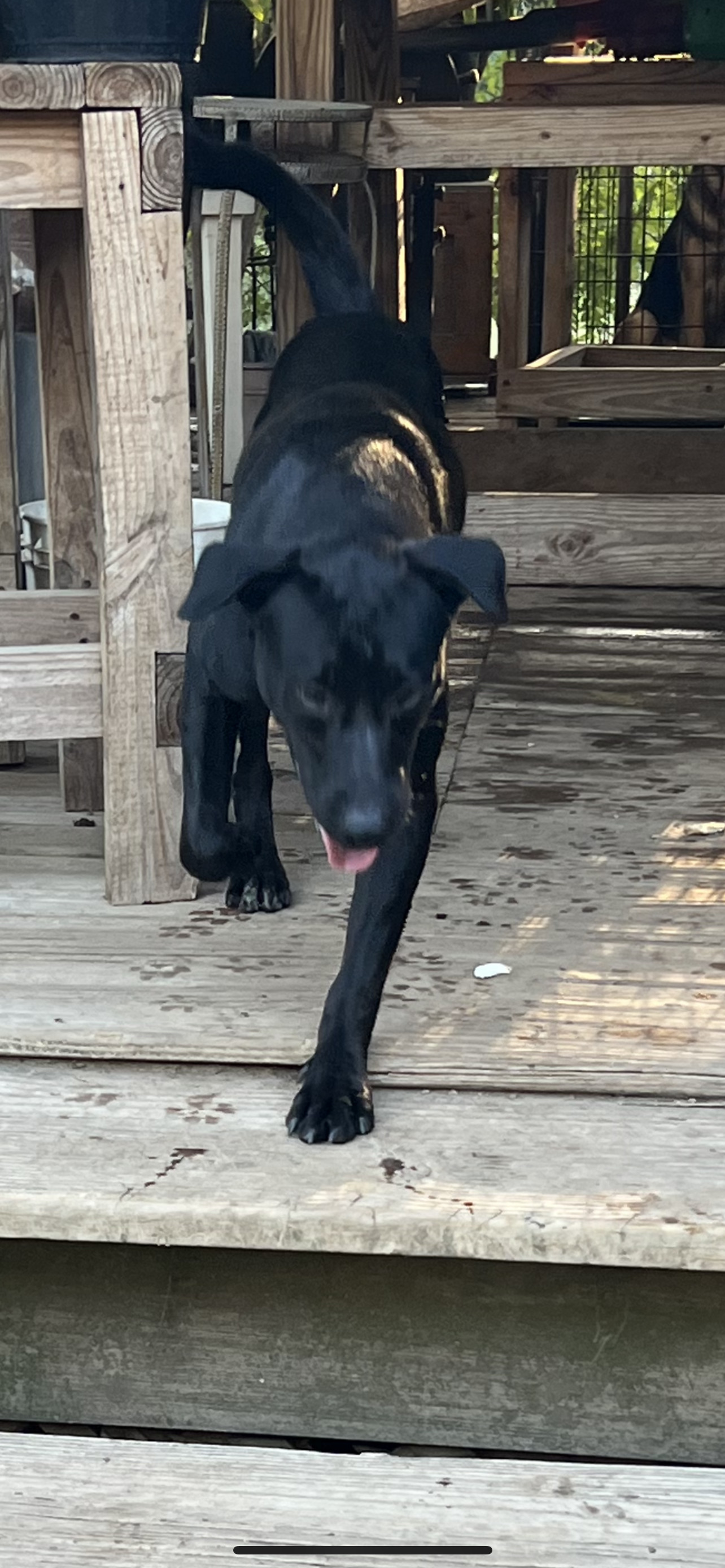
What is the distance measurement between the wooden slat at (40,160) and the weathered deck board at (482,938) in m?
1.01

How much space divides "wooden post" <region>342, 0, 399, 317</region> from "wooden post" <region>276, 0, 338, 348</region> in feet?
2.28

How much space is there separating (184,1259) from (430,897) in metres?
0.89

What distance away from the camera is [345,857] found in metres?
1.97

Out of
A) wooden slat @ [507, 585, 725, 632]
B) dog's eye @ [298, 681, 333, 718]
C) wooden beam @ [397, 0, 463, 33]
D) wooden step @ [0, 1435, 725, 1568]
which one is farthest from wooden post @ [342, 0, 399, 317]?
wooden step @ [0, 1435, 725, 1568]

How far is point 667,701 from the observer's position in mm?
3996

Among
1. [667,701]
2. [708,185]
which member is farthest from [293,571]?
[708,185]

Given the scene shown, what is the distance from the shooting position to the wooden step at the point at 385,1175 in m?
1.88

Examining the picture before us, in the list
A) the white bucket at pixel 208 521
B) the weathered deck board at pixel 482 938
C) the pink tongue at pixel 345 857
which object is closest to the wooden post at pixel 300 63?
the white bucket at pixel 208 521

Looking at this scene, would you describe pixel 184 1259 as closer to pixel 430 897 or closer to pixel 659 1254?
pixel 659 1254

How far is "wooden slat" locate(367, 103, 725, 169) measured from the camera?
154 inches

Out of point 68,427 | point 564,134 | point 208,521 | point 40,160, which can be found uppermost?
point 564,134

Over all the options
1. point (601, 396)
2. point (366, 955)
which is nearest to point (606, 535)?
point (601, 396)

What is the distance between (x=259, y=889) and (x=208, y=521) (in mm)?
1114

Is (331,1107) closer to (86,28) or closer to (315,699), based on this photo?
(315,699)
